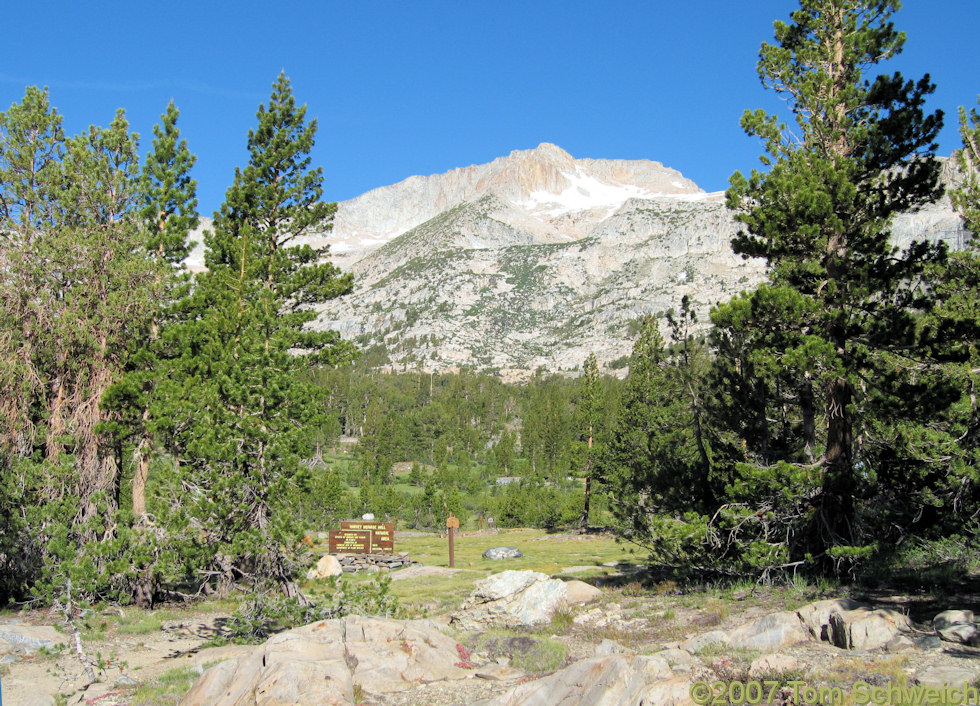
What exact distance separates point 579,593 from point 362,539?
1374 centimetres

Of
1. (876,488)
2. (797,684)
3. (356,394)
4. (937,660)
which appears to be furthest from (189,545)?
(356,394)

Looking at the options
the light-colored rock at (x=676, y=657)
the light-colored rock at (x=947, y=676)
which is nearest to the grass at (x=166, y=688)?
the light-colored rock at (x=676, y=657)

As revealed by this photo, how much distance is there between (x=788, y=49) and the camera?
14.9 m

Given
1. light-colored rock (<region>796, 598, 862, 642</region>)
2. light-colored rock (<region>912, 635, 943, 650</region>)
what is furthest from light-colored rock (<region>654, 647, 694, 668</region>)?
light-colored rock (<region>912, 635, 943, 650</region>)

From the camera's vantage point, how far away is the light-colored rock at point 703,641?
8859 mm

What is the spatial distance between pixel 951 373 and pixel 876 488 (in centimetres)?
285

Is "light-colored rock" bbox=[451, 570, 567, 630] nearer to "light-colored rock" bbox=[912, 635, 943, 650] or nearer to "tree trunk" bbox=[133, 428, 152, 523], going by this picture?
"light-colored rock" bbox=[912, 635, 943, 650]

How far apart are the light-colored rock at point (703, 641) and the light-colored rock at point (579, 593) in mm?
5527

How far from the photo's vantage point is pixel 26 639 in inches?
443

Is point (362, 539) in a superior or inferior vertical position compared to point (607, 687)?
inferior

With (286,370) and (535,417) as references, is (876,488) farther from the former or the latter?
(535,417)

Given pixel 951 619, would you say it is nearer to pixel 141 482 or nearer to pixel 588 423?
pixel 141 482

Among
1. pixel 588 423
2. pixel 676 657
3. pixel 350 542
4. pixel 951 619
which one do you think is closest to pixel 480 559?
pixel 350 542

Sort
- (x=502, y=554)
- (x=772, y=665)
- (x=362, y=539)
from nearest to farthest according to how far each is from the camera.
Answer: (x=772, y=665) → (x=362, y=539) → (x=502, y=554)
